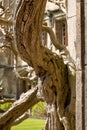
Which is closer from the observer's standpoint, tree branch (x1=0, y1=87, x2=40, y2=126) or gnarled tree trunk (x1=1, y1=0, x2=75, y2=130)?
gnarled tree trunk (x1=1, y1=0, x2=75, y2=130)

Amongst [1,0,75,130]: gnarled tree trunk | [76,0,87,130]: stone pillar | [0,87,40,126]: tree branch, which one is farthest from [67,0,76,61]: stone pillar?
[76,0,87,130]: stone pillar

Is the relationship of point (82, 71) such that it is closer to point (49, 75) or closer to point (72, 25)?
point (49, 75)

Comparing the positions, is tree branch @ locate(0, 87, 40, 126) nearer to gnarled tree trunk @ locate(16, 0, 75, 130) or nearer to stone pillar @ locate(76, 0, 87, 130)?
gnarled tree trunk @ locate(16, 0, 75, 130)

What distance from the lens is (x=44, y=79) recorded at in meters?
6.78

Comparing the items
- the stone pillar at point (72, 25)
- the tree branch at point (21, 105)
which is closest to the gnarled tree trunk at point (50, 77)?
the tree branch at point (21, 105)

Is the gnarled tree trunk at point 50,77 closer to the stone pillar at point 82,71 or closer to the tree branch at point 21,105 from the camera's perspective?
the tree branch at point 21,105

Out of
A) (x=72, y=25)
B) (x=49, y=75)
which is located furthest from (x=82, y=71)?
(x=72, y=25)

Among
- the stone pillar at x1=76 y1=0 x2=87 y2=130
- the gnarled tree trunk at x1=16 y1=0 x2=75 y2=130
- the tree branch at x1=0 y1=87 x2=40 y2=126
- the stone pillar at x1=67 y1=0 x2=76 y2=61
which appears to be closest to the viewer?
the stone pillar at x1=76 y1=0 x2=87 y2=130

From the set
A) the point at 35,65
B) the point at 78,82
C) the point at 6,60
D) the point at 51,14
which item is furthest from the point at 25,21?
the point at 6,60

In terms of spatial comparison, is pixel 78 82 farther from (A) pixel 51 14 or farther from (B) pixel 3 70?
(B) pixel 3 70

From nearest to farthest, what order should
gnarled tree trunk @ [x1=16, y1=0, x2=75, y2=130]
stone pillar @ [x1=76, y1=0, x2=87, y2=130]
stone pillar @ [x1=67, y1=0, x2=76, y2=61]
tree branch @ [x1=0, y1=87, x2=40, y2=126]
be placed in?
stone pillar @ [x1=76, y1=0, x2=87, y2=130], gnarled tree trunk @ [x1=16, y1=0, x2=75, y2=130], stone pillar @ [x1=67, y1=0, x2=76, y2=61], tree branch @ [x1=0, y1=87, x2=40, y2=126]

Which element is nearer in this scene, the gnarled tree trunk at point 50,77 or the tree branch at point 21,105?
the gnarled tree trunk at point 50,77

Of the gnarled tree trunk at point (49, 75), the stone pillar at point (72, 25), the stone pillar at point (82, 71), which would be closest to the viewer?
the stone pillar at point (82, 71)

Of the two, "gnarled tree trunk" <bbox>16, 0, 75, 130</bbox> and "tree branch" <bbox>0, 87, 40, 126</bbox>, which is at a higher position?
"gnarled tree trunk" <bbox>16, 0, 75, 130</bbox>
